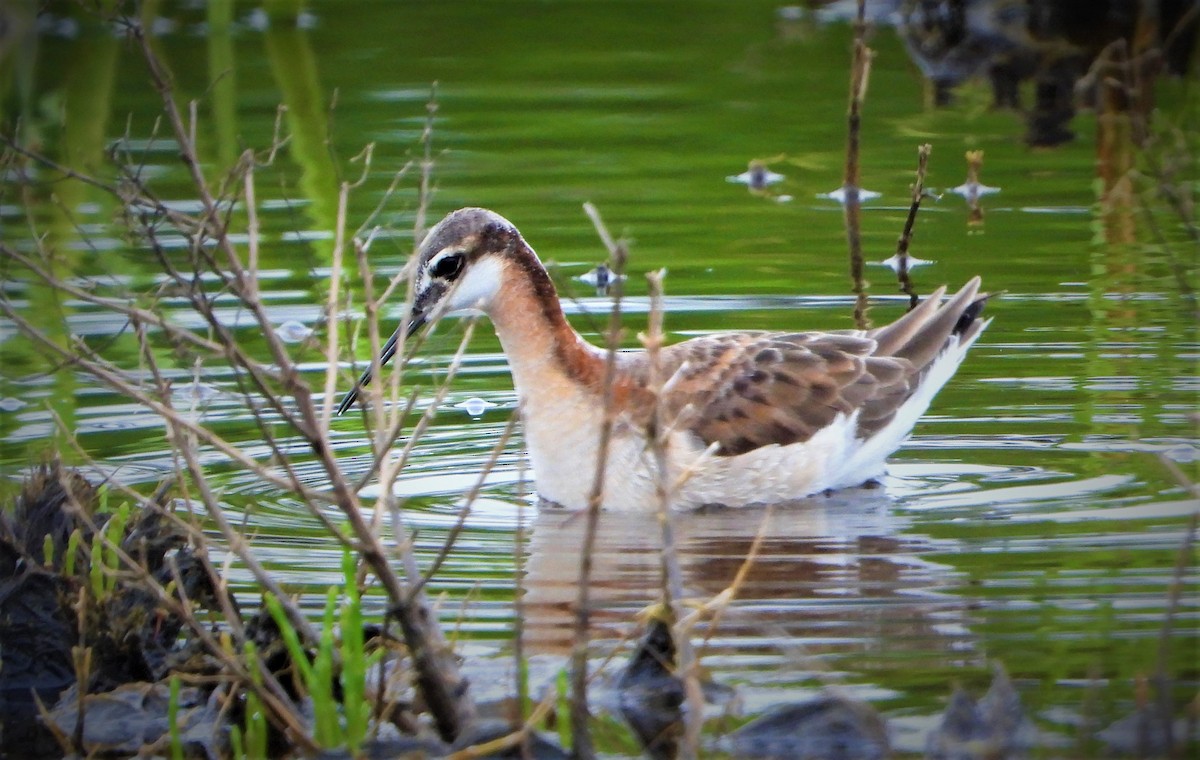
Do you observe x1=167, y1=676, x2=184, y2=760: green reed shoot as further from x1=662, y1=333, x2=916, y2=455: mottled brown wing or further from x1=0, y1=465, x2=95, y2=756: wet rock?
x1=662, y1=333, x2=916, y2=455: mottled brown wing

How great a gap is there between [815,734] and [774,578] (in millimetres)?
1821

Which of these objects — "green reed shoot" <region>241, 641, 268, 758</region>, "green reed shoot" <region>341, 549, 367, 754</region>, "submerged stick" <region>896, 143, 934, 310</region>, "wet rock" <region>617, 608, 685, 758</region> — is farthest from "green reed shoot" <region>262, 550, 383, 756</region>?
"submerged stick" <region>896, 143, 934, 310</region>

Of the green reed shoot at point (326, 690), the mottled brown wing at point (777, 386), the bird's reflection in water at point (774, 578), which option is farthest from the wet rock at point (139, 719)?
the mottled brown wing at point (777, 386)

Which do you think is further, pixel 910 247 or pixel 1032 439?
pixel 910 247

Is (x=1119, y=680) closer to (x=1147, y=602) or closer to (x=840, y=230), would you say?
(x=1147, y=602)

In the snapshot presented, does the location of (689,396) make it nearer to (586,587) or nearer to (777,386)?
(777,386)

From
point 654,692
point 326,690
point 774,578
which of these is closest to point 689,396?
point 774,578

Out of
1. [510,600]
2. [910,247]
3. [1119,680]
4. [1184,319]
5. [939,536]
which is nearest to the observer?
[1119,680]

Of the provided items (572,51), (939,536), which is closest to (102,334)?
(939,536)

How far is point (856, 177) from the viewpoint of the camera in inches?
535

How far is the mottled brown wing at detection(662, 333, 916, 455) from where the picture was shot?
28.4ft

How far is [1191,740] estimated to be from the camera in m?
5.30

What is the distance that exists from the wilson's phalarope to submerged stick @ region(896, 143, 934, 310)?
1.94m

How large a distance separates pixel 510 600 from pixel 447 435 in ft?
8.86
